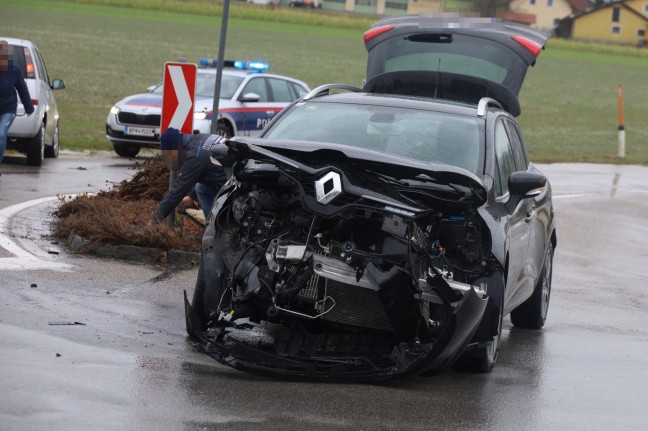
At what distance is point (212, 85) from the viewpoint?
21.7 metres

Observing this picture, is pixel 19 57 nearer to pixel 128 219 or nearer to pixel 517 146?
pixel 128 219

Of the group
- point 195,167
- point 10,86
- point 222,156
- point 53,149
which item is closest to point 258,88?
point 53,149

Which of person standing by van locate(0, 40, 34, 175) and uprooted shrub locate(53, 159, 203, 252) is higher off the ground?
person standing by van locate(0, 40, 34, 175)

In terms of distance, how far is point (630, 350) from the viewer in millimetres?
9219

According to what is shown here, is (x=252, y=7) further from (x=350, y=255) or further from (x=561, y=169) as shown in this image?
(x=350, y=255)

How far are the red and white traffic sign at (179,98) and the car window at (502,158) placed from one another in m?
3.53

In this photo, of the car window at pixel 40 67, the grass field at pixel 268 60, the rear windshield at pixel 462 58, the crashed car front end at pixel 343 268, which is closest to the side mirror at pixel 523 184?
the crashed car front end at pixel 343 268

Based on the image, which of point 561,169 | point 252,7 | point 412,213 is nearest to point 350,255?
point 412,213

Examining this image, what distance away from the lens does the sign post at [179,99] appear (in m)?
11.5

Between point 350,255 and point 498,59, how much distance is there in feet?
18.9

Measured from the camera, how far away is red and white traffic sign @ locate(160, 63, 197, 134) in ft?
37.6

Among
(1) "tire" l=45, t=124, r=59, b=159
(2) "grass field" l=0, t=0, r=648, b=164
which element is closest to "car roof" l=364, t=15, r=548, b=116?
(1) "tire" l=45, t=124, r=59, b=159

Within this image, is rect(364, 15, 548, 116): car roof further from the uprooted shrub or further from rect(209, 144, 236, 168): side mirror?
A: rect(209, 144, 236, 168): side mirror

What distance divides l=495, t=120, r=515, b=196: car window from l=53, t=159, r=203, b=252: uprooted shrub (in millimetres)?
3207
